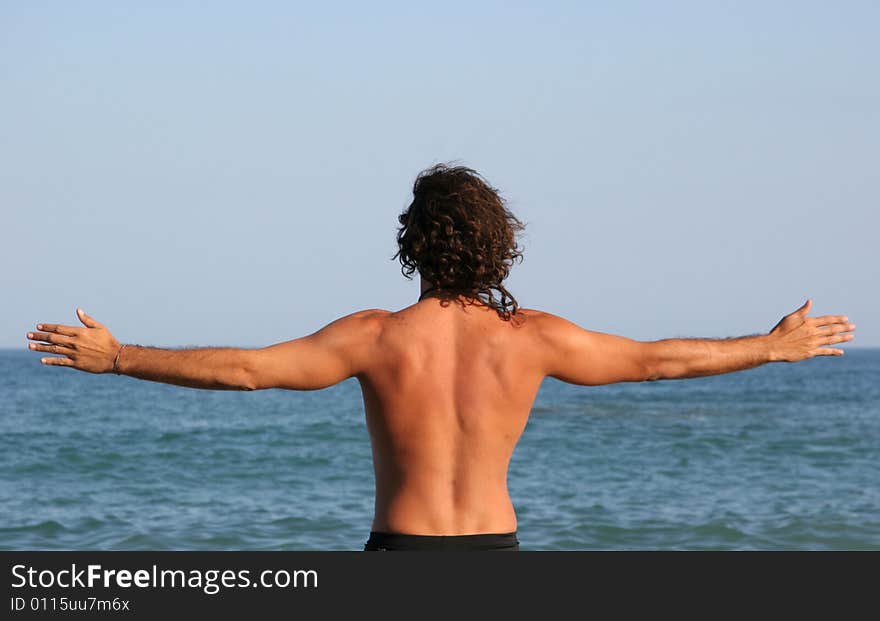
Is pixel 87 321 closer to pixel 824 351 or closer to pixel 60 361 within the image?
pixel 60 361

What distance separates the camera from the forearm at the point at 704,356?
12.8 ft

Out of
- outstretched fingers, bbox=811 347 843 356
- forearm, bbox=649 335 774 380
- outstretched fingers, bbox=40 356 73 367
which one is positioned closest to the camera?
outstretched fingers, bbox=40 356 73 367

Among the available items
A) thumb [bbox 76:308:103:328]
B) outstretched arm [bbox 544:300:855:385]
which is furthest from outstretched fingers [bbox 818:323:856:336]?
thumb [bbox 76:308:103:328]

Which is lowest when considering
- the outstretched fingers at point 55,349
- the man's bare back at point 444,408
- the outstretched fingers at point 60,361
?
the man's bare back at point 444,408

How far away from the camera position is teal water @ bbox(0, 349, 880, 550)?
13664mm

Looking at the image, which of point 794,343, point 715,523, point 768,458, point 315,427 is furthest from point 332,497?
point 794,343

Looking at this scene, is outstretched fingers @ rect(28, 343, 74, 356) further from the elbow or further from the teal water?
the teal water

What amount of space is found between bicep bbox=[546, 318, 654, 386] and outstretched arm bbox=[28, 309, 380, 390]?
61 centimetres

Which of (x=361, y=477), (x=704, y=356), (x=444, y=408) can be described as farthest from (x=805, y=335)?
(x=361, y=477)

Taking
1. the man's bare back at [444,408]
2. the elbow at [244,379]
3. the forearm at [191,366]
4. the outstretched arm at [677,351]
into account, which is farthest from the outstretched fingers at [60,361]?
the outstretched arm at [677,351]

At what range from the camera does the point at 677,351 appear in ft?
12.9

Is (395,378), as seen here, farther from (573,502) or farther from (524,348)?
(573,502)

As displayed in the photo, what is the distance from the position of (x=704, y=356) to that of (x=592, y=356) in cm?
44

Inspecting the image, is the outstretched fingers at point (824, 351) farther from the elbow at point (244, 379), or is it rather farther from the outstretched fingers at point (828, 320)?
the elbow at point (244, 379)
